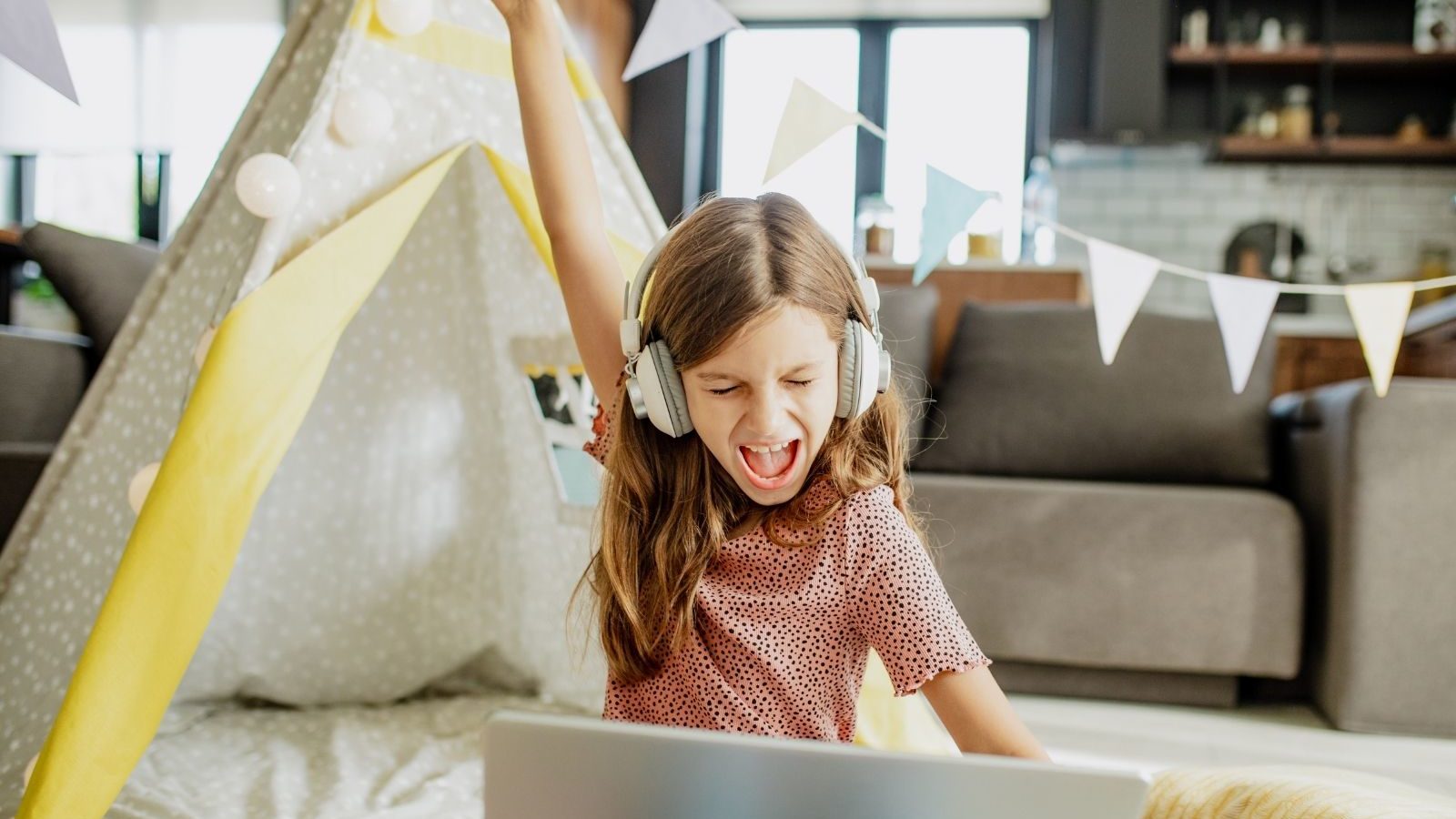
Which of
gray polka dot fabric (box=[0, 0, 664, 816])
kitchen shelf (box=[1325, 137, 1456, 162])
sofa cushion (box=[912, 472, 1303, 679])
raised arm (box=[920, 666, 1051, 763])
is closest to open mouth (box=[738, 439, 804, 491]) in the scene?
raised arm (box=[920, 666, 1051, 763])

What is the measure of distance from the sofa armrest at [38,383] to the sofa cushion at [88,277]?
66mm

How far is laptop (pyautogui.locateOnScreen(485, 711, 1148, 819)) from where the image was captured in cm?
50

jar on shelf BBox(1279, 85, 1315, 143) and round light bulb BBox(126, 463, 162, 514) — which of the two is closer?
round light bulb BBox(126, 463, 162, 514)

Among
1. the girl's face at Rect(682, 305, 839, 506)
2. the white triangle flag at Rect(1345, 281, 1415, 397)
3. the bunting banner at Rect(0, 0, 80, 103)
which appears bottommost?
the girl's face at Rect(682, 305, 839, 506)

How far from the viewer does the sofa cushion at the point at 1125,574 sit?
2.07 m

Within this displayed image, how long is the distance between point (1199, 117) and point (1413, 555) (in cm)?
349

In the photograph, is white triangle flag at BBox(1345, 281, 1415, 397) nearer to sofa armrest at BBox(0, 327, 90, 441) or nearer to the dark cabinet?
sofa armrest at BBox(0, 327, 90, 441)

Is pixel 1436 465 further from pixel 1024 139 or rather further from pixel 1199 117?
pixel 1024 139

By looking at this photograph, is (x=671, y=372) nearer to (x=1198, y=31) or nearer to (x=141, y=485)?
(x=141, y=485)

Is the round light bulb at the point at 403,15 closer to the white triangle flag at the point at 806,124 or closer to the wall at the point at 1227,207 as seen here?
the white triangle flag at the point at 806,124

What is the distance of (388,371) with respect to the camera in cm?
163

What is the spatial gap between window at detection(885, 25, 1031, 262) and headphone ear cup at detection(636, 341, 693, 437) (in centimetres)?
467

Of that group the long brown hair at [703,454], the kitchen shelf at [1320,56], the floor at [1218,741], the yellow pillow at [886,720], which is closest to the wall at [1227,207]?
the kitchen shelf at [1320,56]

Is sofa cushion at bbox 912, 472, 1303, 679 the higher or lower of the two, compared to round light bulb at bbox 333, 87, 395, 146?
lower
